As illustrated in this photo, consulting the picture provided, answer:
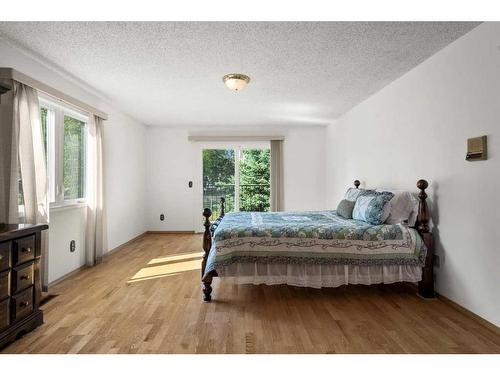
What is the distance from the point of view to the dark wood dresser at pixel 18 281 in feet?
6.32

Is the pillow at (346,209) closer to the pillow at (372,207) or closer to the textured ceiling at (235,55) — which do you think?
the pillow at (372,207)

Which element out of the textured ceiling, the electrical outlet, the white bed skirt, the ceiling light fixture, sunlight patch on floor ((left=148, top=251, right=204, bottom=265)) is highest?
the textured ceiling

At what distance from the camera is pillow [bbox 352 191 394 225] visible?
303 cm

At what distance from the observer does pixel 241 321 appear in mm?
2318

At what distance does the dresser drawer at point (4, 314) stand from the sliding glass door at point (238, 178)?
178 inches

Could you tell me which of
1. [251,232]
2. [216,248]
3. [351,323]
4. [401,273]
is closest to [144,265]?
[216,248]

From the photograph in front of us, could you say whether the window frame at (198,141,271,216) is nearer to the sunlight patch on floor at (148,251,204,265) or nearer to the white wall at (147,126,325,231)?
the white wall at (147,126,325,231)

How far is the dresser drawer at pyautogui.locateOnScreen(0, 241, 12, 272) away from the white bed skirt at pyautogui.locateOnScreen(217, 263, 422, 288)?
1.56m

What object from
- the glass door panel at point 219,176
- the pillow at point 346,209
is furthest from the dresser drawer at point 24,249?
the glass door panel at point 219,176

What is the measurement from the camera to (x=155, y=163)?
20.8 ft

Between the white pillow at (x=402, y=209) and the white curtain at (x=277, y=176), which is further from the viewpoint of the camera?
the white curtain at (x=277, y=176)

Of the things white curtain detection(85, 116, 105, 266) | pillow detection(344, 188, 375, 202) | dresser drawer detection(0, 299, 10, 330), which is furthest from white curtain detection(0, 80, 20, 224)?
pillow detection(344, 188, 375, 202)

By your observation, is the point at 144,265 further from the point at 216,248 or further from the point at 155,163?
the point at 155,163
